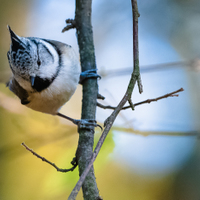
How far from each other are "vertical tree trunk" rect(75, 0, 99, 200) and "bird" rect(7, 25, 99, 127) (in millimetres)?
29

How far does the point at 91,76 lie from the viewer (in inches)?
27.4

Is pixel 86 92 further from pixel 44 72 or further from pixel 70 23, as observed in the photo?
pixel 70 23

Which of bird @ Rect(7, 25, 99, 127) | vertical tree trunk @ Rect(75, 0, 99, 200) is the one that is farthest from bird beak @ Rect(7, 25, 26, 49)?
vertical tree trunk @ Rect(75, 0, 99, 200)

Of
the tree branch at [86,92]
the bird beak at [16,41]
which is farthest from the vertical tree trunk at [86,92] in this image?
the bird beak at [16,41]

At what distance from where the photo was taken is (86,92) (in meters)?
0.64

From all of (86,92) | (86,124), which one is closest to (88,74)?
(86,92)

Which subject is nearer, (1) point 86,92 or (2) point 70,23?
(1) point 86,92

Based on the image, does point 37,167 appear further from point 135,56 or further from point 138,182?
point 135,56

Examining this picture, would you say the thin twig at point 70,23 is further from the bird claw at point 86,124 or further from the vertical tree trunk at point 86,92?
the bird claw at point 86,124

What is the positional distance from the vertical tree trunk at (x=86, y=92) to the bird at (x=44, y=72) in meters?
0.03

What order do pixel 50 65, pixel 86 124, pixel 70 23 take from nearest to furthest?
pixel 86 124, pixel 50 65, pixel 70 23

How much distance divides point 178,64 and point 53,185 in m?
0.72

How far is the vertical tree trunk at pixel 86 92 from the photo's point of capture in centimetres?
46

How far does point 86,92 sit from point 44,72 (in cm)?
14
